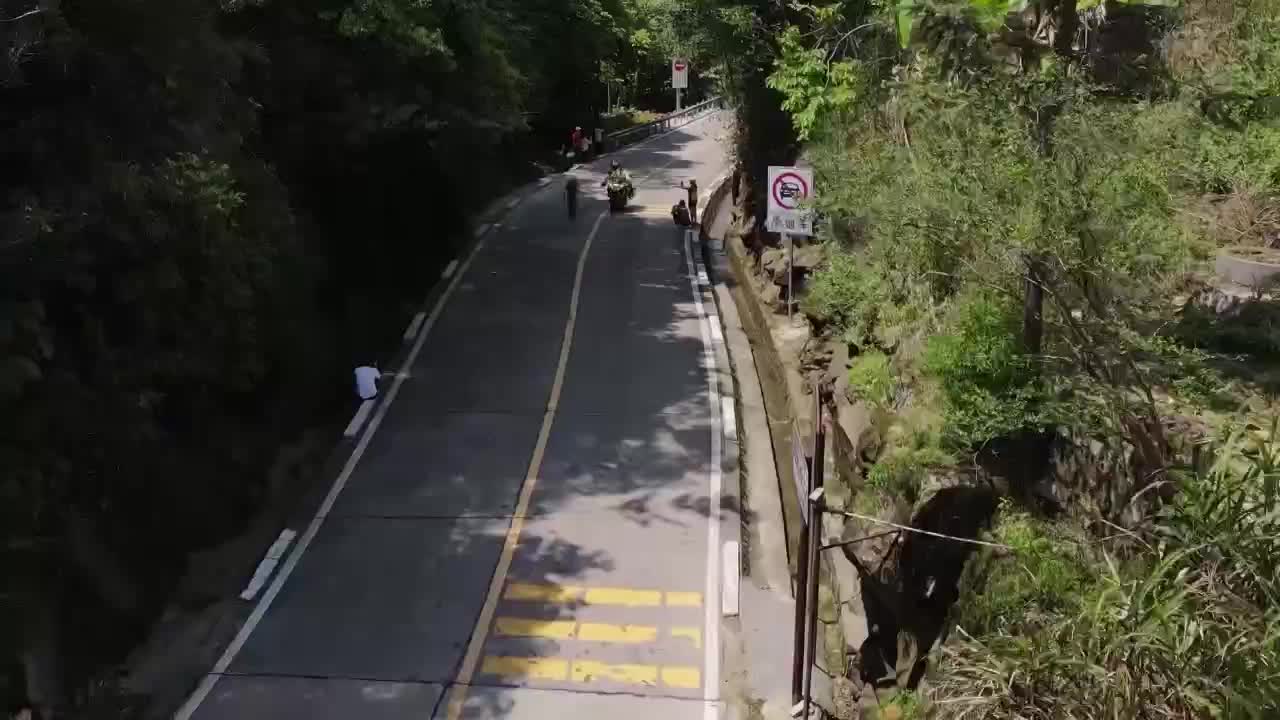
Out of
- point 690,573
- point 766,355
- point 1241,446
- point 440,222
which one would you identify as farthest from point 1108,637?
point 440,222

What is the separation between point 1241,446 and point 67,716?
34.0ft

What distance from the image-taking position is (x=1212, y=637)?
562cm

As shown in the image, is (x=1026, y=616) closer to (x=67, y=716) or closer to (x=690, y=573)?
(x=690, y=573)

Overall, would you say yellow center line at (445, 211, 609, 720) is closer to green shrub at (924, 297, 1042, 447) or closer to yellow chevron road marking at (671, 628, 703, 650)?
yellow chevron road marking at (671, 628, 703, 650)

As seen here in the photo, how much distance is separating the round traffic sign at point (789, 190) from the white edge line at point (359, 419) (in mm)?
7292

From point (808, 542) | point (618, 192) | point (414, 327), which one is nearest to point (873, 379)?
point (808, 542)

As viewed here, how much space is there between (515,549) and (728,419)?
448 centimetres

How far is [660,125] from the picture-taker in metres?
49.2

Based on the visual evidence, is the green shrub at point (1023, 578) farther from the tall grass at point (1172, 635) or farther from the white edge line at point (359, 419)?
the white edge line at point (359, 419)

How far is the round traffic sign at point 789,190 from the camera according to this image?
55.5ft

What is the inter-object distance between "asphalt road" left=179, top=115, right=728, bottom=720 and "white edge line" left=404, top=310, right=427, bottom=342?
0.44 m

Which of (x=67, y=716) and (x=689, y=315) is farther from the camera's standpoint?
(x=689, y=315)

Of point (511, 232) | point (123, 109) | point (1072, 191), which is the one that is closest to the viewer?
point (1072, 191)

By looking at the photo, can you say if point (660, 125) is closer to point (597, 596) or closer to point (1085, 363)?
point (597, 596)
